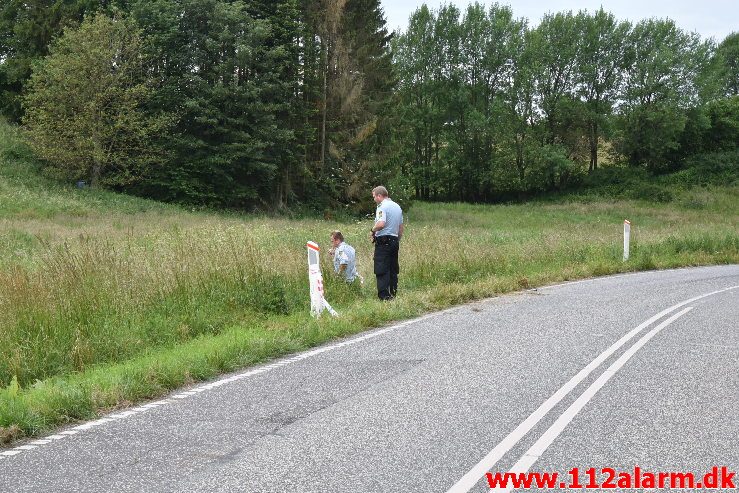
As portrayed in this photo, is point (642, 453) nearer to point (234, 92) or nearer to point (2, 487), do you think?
point (2, 487)

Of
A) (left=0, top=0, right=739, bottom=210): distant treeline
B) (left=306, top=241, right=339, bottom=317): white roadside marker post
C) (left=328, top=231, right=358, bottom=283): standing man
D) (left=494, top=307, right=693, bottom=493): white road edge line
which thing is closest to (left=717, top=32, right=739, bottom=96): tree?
(left=0, top=0, right=739, bottom=210): distant treeline

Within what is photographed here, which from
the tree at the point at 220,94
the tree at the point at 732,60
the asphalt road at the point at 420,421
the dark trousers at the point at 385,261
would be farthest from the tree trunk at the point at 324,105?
the tree at the point at 732,60

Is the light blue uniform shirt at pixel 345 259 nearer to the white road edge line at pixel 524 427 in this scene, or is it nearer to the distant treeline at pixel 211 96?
the white road edge line at pixel 524 427

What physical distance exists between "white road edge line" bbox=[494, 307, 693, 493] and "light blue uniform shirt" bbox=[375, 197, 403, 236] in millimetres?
4521

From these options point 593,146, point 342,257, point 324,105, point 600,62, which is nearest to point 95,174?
point 324,105

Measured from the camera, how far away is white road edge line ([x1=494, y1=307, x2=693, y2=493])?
14.7 ft

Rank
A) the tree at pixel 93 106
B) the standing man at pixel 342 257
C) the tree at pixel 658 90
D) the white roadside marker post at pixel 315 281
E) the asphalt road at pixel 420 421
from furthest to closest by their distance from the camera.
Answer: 1. the tree at pixel 658 90
2. the tree at pixel 93 106
3. the standing man at pixel 342 257
4. the white roadside marker post at pixel 315 281
5. the asphalt road at pixel 420 421

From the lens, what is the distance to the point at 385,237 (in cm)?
1174

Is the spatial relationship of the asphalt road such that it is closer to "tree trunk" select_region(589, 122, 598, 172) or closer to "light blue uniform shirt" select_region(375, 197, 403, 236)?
"light blue uniform shirt" select_region(375, 197, 403, 236)

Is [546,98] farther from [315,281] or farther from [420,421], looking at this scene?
[420,421]

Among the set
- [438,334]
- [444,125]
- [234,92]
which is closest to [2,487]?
[438,334]

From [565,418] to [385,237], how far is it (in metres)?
6.60

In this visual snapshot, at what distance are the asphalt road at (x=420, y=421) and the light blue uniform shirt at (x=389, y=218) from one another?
300cm

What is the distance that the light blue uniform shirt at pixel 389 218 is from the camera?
1171cm
